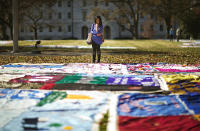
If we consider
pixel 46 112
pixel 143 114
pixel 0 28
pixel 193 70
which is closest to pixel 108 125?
pixel 143 114

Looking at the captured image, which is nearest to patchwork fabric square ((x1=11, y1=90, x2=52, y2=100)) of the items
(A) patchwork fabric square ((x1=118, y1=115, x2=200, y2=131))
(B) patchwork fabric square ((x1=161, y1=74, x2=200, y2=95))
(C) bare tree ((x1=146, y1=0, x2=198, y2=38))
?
(A) patchwork fabric square ((x1=118, y1=115, x2=200, y2=131))

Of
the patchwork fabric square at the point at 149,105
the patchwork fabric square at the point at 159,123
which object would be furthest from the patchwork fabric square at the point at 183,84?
the patchwork fabric square at the point at 159,123

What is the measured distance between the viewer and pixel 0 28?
4862 cm

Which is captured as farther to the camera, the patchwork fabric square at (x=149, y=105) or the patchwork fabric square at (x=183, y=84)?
the patchwork fabric square at (x=183, y=84)

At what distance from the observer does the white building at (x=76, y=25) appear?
61.9 m

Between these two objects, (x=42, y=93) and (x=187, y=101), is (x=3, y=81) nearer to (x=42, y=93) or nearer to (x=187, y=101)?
(x=42, y=93)

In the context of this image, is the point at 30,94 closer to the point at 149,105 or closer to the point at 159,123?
the point at 149,105

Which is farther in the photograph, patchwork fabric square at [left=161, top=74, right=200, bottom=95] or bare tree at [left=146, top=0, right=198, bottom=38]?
bare tree at [left=146, top=0, right=198, bottom=38]

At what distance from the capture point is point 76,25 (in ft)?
211

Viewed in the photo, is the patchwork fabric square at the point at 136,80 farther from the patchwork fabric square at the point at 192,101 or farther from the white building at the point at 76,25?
the white building at the point at 76,25

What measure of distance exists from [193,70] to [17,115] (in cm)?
507

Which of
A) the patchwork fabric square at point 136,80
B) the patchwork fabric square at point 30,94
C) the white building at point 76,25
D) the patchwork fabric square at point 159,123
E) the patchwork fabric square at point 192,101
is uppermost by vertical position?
the white building at point 76,25

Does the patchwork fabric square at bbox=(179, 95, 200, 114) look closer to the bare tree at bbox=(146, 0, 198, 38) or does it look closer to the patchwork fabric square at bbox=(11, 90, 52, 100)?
the patchwork fabric square at bbox=(11, 90, 52, 100)

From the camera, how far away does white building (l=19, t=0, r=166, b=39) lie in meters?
61.9
